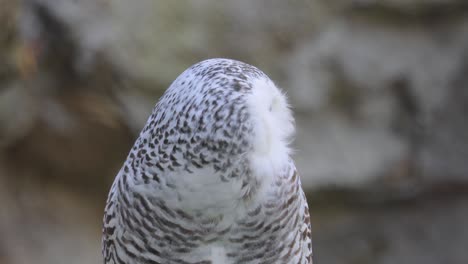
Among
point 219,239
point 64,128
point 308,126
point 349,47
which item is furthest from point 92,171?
point 219,239

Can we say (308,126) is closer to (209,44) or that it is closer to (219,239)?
(209,44)

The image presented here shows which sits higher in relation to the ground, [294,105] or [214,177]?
[294,105]

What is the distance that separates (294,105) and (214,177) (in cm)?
289

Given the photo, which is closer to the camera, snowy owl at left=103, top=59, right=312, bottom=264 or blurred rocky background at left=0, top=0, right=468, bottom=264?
snowy owl at left=103, top=59, right=312, bottom=264

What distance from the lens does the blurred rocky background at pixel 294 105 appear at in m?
4.04

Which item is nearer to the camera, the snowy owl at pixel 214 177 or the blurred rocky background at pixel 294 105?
the snowy owl at pixel 214 177

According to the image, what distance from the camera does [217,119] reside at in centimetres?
141

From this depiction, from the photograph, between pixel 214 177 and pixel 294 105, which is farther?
pixel 294 105

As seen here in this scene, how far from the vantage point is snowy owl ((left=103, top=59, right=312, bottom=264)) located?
56.1 inches

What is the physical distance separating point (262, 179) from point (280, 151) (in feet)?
0.28

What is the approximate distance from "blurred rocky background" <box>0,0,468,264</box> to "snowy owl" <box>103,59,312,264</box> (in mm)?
2493

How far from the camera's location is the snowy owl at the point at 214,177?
→ 56.1 inches

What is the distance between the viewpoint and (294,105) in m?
4.29

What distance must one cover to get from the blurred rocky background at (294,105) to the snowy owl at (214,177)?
2.49m
